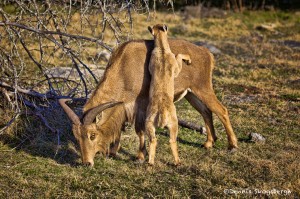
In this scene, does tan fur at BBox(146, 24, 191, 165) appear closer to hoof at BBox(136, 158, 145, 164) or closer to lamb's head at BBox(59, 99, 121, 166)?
hoof at BBox(136, 158, 145, 164)

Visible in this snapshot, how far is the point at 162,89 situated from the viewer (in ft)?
24.4

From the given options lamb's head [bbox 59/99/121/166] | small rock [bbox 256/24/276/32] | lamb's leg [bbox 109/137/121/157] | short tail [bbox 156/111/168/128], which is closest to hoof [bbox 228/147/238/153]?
short tail [bbox 156/111/168/128]

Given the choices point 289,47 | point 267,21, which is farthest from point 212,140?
point 267,21

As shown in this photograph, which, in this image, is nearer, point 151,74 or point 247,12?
point 151,74

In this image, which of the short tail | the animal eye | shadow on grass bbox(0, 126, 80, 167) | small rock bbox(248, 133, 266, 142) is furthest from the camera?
small rock bbox(248, 133, 266, 142)

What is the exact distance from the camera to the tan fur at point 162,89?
727 cm

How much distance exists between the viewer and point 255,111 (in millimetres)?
10680

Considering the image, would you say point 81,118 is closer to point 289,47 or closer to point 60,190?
point 60,190

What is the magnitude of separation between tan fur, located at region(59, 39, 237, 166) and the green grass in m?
0.45

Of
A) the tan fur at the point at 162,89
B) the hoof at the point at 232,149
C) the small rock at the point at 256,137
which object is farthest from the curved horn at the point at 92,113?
the small rock at the point at 256,137

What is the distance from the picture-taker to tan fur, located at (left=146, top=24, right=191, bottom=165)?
7266 mm

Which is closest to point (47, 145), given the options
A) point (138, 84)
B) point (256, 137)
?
point (138, 84)

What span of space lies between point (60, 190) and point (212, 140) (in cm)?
297

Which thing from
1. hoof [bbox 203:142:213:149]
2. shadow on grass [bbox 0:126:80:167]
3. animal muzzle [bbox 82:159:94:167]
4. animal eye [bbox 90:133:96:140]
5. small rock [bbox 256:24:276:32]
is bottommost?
small rock [bbox 256:24:276:32]
